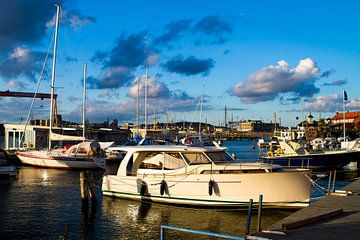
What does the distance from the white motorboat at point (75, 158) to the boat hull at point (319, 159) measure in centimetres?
1781

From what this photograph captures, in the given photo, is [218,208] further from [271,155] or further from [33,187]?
[271,155]

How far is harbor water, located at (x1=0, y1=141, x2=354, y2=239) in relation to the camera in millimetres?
15664

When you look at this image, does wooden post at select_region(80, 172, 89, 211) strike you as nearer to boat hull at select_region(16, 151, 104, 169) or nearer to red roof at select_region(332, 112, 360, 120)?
boat hull at select_region(16, 151, 104, 169)

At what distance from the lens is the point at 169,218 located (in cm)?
1809

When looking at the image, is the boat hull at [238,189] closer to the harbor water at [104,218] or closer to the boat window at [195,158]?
the harbor water at [104,218]

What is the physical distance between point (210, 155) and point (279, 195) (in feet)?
13.7

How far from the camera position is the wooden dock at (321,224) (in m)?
8.26

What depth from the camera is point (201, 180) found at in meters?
19.0

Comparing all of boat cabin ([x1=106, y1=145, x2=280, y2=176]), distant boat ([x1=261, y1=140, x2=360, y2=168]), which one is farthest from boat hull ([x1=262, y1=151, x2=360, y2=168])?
boat cabin ([x1=106, y1=145, x2=280, y2=176])

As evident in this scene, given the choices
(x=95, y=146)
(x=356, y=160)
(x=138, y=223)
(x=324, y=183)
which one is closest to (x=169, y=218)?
(x=138, y=223)

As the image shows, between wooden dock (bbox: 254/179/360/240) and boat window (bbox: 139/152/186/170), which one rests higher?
boat window (bbox: 139/152/186/170)

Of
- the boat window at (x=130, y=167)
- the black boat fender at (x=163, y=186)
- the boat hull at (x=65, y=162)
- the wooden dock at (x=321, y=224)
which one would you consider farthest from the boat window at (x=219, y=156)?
the boat hull at (x=65, y=162)

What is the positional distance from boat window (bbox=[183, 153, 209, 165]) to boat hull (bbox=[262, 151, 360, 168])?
2158cm

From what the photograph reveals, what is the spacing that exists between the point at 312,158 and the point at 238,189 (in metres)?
24.4
